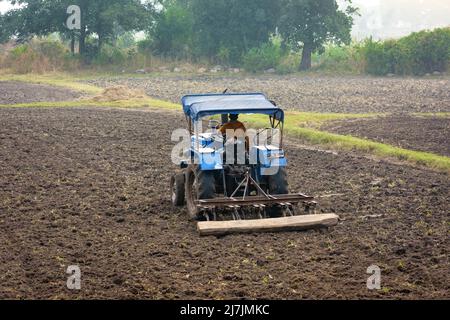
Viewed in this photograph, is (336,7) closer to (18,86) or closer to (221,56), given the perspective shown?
(221,56)

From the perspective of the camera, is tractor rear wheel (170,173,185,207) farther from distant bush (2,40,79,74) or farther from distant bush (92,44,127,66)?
distant bush (92,44,127,66)

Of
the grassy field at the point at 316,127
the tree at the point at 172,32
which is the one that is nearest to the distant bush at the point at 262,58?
the tree at the point at 172,32

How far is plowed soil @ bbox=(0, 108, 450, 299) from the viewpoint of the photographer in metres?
8.83

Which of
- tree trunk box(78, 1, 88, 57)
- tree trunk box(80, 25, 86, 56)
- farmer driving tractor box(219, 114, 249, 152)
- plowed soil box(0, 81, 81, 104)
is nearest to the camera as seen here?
farmer driving tractor box(219, 114, 249, 152)

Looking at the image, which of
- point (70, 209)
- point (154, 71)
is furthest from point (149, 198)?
point (154, 71)

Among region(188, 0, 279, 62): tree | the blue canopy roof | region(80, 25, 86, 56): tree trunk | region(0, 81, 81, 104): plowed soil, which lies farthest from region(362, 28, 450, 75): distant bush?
the blue canopy roof

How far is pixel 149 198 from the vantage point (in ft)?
44.4

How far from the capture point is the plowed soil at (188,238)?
8828 millimetres

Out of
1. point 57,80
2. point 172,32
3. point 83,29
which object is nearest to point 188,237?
point 57,80

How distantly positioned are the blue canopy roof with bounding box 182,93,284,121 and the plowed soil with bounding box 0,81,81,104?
63.7ft

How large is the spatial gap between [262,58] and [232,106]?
36.7 metres

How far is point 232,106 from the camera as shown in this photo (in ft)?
38.2

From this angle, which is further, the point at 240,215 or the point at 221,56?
the point at 221,56
